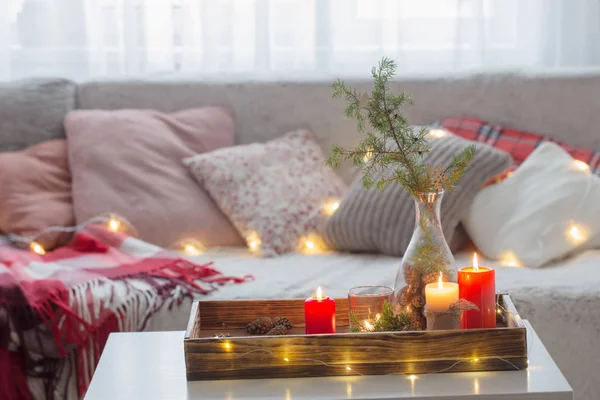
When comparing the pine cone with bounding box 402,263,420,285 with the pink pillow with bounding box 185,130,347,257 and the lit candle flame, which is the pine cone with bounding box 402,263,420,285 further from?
the lit candle flame

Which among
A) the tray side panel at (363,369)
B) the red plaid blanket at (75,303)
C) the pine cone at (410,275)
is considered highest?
the pine cone at (410,275)

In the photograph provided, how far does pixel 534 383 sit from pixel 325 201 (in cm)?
123

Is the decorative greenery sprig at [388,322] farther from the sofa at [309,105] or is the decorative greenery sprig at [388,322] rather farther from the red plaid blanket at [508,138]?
the red plaid blanket at [508,138]

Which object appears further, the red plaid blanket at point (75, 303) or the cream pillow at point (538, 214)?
the cream pillow at point (538, 214)

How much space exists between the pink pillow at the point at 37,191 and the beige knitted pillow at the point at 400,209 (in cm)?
76

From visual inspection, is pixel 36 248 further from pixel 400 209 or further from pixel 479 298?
pixel 479 298

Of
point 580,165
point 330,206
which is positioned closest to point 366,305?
point 330,206

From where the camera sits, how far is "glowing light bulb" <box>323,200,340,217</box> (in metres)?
2.34

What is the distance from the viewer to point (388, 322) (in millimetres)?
1297

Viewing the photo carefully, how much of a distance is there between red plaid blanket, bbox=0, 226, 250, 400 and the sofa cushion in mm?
491

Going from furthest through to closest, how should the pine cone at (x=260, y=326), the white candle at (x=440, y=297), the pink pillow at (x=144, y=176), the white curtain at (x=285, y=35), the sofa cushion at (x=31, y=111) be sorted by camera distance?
the white curtain at (x=285, y=35) → the sofa cushion at (x=31, y=111) → the pink pillow at (x=144, y=176) → the pine cone at (x=260, y=326) → the white candle at (x=440, y=297)

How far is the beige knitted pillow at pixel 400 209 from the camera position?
2135mm

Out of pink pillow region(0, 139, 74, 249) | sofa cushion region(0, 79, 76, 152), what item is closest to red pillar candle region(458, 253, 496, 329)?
pink pillow region(0, 139, 74, 249)

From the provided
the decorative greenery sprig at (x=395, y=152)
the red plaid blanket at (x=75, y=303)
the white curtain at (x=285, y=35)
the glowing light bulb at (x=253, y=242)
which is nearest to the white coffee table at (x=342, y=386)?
the decorative greenery sprig at (x=395, y=152)
